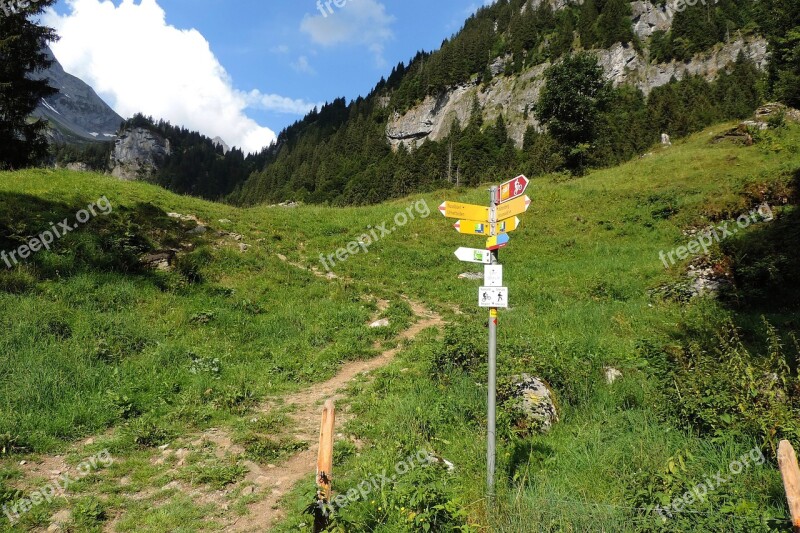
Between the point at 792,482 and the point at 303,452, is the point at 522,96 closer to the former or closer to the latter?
the point at 303,452

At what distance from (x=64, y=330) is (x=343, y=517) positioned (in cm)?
876

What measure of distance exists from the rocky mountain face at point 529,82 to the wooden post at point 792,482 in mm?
103745

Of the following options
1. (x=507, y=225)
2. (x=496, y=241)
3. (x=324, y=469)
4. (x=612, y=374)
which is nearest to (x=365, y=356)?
(x=612, y=374)

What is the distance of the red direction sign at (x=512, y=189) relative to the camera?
4.62 meters

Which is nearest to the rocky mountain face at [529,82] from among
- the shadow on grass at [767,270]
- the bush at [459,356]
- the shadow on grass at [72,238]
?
the shadow on grass at [767,270]

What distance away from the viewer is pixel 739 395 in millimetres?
5316

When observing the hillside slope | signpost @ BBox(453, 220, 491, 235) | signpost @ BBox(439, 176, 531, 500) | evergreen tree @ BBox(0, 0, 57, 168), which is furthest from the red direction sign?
the hillside slope

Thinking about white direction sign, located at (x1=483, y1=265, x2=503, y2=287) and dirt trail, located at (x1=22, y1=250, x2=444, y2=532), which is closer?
white direction sign, located at (x1=483, y1=265, x2=503, y2=287)

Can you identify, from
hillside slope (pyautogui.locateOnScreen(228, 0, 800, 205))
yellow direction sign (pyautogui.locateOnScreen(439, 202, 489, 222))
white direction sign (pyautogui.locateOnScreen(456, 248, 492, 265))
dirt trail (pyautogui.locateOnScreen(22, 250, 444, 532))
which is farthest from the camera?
hillside slope (pyautogui.locateOnScreen(228, 0, 800, 205))

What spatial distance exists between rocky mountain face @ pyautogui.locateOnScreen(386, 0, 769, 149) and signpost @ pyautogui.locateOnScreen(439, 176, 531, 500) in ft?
335

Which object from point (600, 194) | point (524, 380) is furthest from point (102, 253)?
point (600, 194)

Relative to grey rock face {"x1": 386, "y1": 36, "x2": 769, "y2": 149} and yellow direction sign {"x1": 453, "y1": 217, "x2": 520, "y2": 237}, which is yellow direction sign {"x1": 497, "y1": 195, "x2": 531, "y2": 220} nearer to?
yellow direction sign {"x1": 453, "y1": 217, "x2": 520, "y2": 237}

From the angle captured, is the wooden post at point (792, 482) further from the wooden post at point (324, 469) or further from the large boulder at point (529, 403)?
the wooden post at point (324, 469)

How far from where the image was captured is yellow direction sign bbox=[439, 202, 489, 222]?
195 inches
